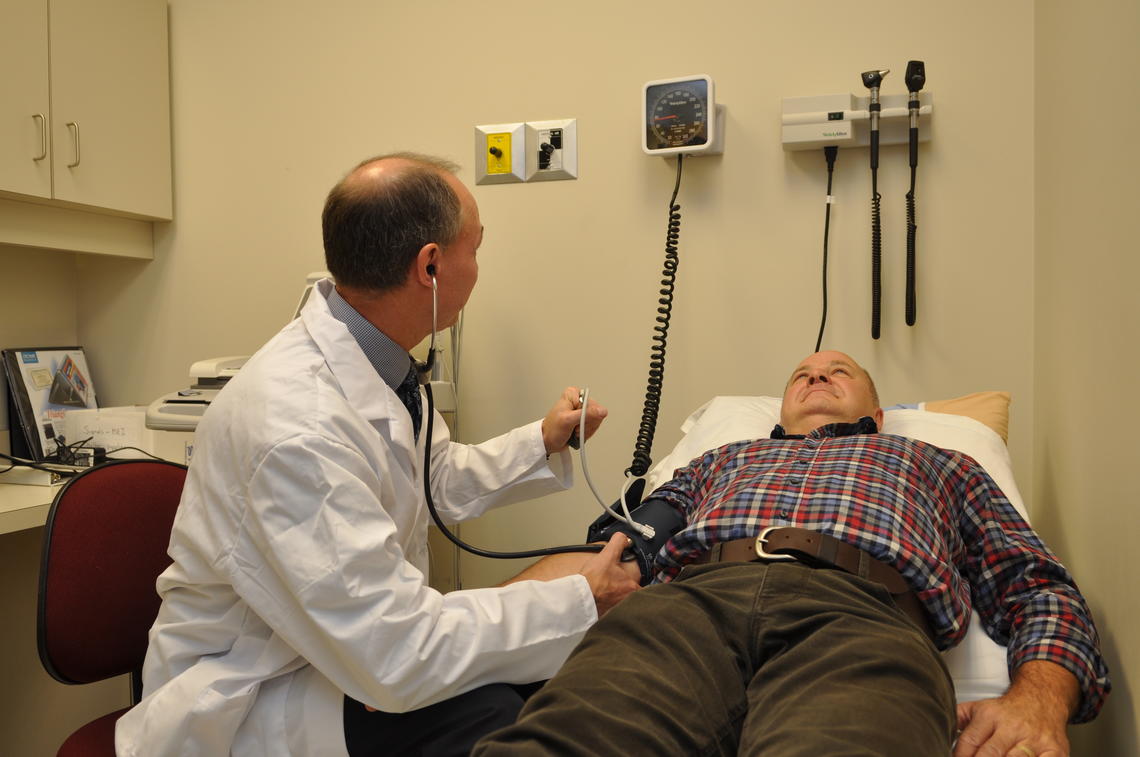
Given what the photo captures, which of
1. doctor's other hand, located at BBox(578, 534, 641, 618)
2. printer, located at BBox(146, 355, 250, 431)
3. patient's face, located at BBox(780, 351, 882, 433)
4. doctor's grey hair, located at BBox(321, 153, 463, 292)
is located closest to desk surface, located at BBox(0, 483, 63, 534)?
printer, located at BBox(146, 355, 250, 431)

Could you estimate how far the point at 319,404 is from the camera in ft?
3.77

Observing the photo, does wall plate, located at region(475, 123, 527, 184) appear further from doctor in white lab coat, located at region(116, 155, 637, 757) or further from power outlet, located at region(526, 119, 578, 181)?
doctor in white lab coat, located at region(116, 155, 637, 757)

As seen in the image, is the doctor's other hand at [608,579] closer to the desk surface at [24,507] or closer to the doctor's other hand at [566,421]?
the doctor's other hand at [566,421]

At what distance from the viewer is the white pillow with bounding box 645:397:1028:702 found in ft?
4.06

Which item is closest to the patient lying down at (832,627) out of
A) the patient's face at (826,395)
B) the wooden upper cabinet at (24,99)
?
the patient's face at (826,395)

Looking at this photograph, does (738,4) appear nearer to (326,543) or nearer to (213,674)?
(326,543)

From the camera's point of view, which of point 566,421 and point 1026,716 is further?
point 566,421

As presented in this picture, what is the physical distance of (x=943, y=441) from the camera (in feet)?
5.34

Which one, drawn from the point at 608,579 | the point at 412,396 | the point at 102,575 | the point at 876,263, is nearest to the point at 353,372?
the point at 412,396

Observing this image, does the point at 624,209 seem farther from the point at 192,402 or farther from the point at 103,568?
A: the point at 103,568

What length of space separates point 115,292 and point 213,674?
69.1 inches

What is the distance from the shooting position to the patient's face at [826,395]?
5.46ft

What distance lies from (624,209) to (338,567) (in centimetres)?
134

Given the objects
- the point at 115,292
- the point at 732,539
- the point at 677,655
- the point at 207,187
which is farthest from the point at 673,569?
the point at 115,292
